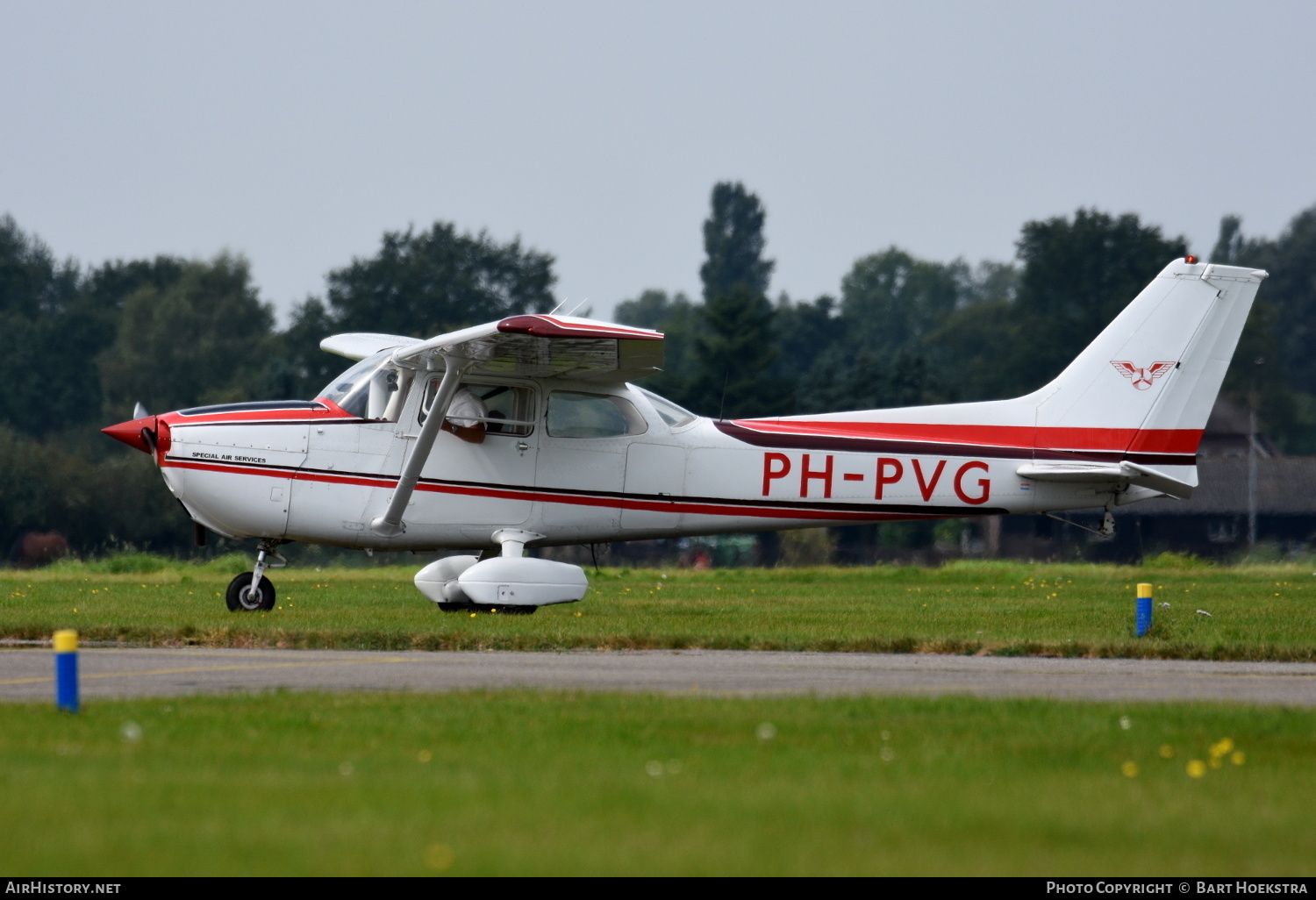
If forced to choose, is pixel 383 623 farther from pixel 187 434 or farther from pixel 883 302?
pixel 883 302

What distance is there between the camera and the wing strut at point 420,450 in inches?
587

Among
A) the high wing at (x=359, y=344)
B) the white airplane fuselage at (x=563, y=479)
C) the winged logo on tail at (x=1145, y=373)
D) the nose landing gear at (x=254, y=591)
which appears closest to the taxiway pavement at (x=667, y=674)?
the nose landing gear at (x=254, y=591)

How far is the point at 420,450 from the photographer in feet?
49.8

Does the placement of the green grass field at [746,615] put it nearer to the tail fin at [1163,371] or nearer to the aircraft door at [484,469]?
the aircraft door at [484,469]

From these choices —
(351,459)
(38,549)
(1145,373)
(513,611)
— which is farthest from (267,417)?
(38,549)

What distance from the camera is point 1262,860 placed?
4895 millimetres

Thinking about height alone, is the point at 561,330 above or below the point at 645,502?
above

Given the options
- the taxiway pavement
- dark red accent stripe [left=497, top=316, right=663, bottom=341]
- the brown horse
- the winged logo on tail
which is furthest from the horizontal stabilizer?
the brown horse

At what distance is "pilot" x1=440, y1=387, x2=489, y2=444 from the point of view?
1581cm

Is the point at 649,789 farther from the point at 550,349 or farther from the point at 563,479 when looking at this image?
the point at 563,479

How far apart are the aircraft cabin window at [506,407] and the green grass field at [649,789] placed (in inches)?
300

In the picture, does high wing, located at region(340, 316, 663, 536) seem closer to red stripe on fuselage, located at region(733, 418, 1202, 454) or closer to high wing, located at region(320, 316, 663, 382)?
high wing, located at region(320, 316, 663, 382)

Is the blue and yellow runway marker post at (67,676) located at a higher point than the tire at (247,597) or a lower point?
higher

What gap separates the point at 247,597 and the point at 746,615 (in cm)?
522
